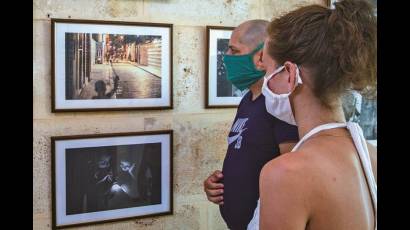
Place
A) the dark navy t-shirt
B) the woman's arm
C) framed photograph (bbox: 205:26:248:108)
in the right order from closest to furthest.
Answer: the woman's arm, the dark navy t-shirt, framed photograph (bbox: 205:26:248:108)

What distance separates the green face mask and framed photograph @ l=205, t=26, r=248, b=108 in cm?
4

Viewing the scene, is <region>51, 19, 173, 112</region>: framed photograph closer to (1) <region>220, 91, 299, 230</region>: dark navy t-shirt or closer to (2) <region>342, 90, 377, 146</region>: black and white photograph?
(1) <region>220, 91, 299, 230</region>: dark navy t-shirt

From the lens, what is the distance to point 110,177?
→ 1411 millimetres

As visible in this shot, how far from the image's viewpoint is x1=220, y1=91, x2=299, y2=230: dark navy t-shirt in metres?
1.28

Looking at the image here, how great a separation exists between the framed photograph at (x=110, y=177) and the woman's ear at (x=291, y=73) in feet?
1.56

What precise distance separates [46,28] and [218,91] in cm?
57

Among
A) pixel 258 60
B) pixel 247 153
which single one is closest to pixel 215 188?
pixel 247 153

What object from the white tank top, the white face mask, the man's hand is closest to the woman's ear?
the white face mask

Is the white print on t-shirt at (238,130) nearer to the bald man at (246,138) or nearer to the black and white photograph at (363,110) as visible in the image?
the bald man at (246,138)

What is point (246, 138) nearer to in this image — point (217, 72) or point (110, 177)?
point (217, 72)

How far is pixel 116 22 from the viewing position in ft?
4.53

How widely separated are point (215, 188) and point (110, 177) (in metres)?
0.34
